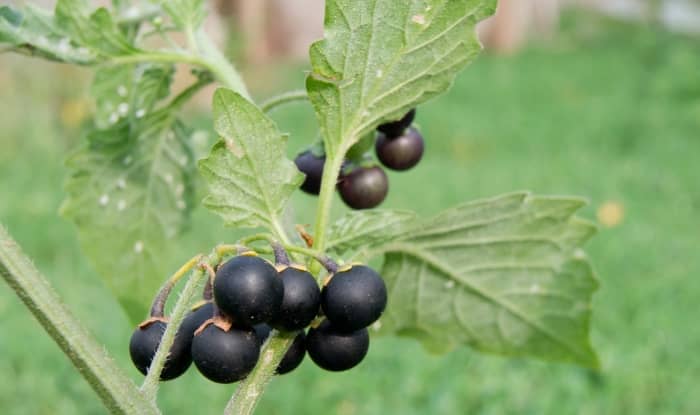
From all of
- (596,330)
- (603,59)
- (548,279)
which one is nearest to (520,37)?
(603,59)

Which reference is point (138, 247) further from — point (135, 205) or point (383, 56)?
point (383, 56)

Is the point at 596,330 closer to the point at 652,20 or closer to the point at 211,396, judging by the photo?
the point at 211,396

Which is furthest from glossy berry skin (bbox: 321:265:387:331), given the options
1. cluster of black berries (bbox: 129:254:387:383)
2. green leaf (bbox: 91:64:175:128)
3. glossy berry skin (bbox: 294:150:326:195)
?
green leaf (bbox: 91:64:175:128)

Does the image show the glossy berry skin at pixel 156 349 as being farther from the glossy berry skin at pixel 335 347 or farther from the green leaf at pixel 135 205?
the green leaf at pixel 135 205

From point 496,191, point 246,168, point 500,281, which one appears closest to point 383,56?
point 246,168

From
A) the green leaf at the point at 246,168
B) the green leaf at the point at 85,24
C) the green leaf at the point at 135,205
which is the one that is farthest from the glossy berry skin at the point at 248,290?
the green leaf at the point at 135,205

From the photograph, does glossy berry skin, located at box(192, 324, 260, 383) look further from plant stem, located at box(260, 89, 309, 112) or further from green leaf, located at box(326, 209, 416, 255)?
plant stem, located at box(260, 89, 309, 112)
